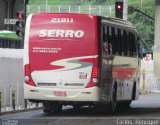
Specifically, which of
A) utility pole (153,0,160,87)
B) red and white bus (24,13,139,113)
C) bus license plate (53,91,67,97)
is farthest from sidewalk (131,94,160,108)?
utility pole (153,0,160,87)

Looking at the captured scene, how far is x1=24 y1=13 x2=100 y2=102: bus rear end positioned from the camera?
21500 millimetres

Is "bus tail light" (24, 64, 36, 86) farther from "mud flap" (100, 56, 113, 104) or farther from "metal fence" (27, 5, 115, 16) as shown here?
"metal fence" (27, 5, 115, 16)

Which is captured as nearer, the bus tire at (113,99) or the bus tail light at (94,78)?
the bus tail light at (94,78)

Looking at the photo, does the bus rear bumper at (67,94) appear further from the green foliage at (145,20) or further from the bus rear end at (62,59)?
the green foliage at (145,20)

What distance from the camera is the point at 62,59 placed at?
70.8 ft

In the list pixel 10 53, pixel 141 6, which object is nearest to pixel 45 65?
pixel 10 53

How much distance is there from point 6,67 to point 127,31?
208 inches

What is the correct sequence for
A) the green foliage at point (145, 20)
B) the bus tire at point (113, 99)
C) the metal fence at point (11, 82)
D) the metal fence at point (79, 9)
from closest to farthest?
the bus tire at point (113, 99) → the metal fence at point (11, 82) → the green foliage at point (145, 20) → the metal fence at point (79, 9)

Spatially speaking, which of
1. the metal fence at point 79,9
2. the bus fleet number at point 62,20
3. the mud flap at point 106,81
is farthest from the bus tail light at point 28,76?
the metal fence at point 79,9

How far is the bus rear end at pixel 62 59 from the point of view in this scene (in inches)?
846

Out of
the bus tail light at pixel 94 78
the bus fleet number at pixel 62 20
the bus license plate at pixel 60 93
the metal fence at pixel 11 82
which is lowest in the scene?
the metal fence at pixel 11 82

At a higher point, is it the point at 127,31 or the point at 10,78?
the point at 127,31

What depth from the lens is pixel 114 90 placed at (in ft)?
76.9

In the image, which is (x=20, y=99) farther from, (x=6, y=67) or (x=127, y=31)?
(x=127, y=31)
